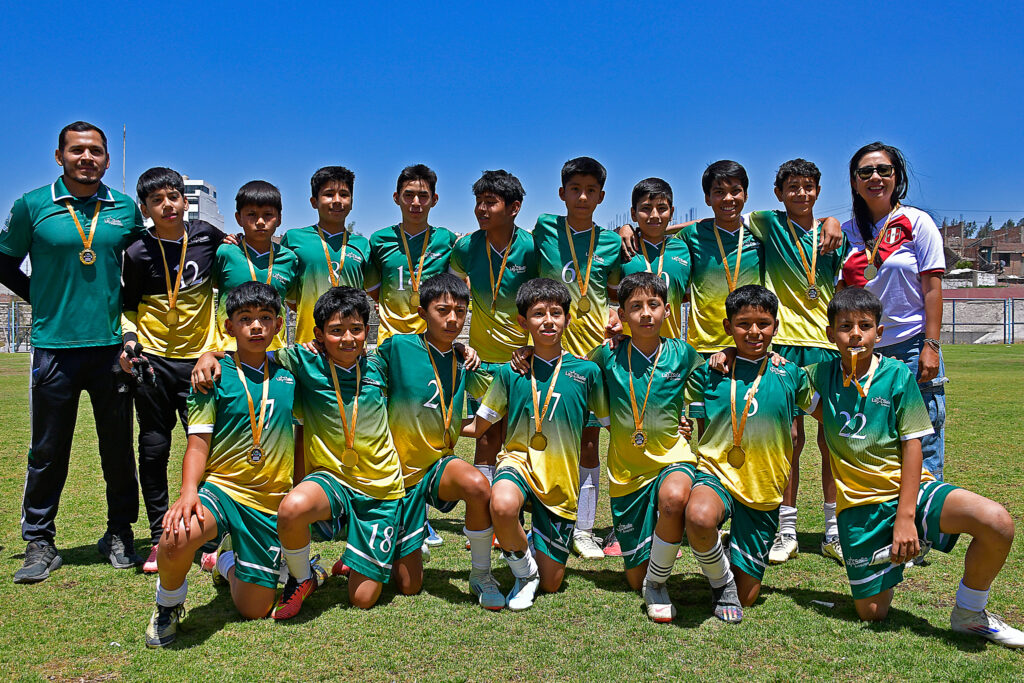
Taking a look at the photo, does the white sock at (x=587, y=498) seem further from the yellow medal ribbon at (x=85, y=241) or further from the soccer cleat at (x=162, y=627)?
the yellow medal ribbon at (x=85, y=241)

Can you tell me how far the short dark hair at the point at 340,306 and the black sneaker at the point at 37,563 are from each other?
2238 millimetres

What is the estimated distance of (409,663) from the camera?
3.28m

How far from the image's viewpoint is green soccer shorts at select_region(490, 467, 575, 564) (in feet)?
13.8

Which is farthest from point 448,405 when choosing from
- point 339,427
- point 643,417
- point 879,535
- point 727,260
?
point 879,535

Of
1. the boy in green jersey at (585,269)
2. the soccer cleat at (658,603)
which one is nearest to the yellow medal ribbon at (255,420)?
the boy in green jersey at (585,269)

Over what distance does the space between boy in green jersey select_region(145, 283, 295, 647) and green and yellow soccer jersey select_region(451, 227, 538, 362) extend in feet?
5.08

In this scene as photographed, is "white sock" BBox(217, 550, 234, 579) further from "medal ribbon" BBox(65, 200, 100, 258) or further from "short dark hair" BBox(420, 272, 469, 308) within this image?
"medal ribbon" BBox(65, 200, 100, 258)

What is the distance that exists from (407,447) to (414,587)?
2.55 ft

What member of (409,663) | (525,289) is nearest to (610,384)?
(525,289)

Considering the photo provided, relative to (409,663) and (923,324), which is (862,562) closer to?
(923,324)

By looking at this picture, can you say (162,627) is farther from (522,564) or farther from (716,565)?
(716,565)

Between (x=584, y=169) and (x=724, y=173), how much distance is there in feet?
3.01

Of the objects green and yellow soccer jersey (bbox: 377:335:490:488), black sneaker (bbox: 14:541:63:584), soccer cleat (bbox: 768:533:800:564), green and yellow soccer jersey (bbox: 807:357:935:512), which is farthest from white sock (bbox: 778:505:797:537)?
black sneaker (bbox: 14:541:63:584)

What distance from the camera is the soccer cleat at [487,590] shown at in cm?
394
